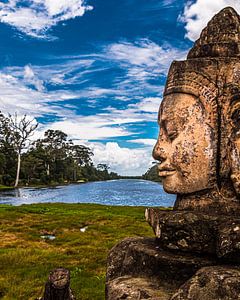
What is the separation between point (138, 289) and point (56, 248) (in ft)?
34.9

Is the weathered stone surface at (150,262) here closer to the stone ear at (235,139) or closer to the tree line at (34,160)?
the stone ear at (235,139)

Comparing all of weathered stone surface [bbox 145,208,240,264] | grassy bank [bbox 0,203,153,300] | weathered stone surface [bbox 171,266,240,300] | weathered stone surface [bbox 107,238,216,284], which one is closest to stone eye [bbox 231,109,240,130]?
weathered stone surface [bbox 145,208,240,264]

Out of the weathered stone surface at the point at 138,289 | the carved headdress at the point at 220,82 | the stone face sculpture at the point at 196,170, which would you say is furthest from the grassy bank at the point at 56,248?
the carved headdress at the point at 220,82

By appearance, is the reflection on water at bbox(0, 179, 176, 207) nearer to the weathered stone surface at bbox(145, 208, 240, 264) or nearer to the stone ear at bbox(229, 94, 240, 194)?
the weathered stone surface at bbox(145, 208, 240, 264)

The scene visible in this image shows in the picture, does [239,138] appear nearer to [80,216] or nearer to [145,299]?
[145,299]

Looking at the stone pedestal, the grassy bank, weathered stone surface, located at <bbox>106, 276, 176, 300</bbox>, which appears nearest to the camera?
the stone pedestal

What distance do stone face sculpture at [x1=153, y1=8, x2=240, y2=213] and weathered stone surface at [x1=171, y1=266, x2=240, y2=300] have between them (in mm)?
1030

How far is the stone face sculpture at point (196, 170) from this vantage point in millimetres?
4059

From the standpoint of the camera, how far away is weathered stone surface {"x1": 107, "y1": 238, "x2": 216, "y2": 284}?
13.4 feet

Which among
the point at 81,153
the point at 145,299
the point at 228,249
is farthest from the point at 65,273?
the point at 81,153

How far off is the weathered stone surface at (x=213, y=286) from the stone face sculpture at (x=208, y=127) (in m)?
1.03

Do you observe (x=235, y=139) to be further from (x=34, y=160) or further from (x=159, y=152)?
(x=34, y=160)

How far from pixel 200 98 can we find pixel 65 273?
4109mm

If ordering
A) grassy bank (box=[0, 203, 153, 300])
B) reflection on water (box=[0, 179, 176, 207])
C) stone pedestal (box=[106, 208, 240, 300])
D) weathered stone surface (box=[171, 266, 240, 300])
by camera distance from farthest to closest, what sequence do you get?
reflection on water (box=[0, 179, 176, 207]) → grassy bank (box=[0, 203, 153, 300]) → stone pedestal (box=[106, 208, 240, 300]) → weathered stone surface (box=[171, 266, 240, 300])
